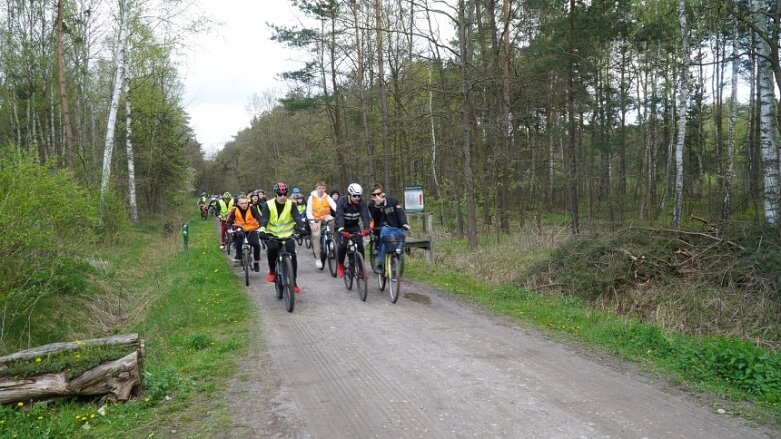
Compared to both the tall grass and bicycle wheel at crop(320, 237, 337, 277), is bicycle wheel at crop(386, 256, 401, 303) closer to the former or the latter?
the tall grass

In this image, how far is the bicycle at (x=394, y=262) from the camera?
9.41 m

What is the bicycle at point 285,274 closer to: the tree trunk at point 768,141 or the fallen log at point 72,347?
the fallen log at point 72,347

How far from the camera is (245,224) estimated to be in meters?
12.8

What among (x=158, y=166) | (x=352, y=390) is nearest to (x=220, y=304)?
(x=352, y=390)

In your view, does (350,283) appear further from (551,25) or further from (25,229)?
(551,25)

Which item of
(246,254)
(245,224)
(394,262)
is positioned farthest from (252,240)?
(394,262)

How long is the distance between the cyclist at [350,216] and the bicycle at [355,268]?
106 millimetres

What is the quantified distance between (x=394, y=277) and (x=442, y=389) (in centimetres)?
444

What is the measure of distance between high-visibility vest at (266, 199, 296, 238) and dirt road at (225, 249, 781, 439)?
1.90 metres

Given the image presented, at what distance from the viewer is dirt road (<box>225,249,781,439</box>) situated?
14.0 feet

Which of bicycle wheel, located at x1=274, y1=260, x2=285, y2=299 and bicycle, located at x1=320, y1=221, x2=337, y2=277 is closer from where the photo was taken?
bicycle wheel, located at x1=274, y1=260, x2=285, y2=299

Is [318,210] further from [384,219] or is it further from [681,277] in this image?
[681,277]

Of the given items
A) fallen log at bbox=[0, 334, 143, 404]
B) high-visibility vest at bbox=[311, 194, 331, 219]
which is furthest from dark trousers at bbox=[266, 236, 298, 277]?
fallen log at bbox=[0, 334, 143, 404]

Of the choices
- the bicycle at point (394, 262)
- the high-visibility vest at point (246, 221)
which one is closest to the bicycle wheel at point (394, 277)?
the bicycle at point (394, 262)
